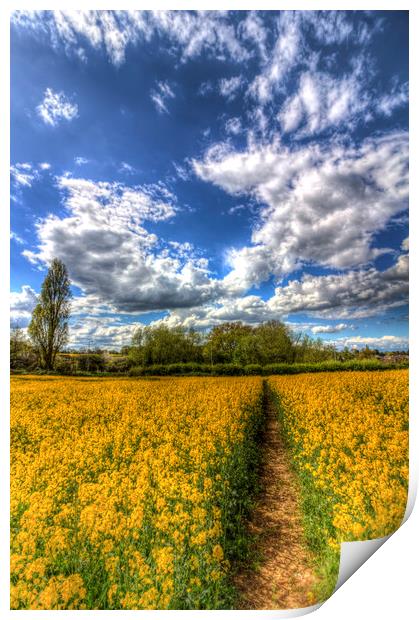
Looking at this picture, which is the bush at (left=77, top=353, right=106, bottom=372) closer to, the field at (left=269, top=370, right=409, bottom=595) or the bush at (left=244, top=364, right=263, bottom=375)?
the bush at (left=244, top=364, right=263, bottom=375)

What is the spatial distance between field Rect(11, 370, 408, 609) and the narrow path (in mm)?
163

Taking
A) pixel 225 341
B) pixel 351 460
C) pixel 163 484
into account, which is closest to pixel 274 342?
pixel 225 341

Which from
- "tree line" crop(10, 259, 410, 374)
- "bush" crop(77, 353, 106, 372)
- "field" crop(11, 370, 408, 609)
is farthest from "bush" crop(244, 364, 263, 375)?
"bush" crop(77, 353, 106, 372)

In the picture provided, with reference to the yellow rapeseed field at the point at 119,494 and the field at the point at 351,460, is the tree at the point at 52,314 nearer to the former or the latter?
the yellow rapeseed field at the point at 119,494

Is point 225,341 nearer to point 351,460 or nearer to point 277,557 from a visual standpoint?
point 351,460

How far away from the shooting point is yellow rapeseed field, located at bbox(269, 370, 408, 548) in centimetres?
371

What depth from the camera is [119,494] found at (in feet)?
12.0

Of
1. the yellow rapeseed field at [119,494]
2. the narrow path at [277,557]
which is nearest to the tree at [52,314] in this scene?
the yellow rapeseed field at [119,494]

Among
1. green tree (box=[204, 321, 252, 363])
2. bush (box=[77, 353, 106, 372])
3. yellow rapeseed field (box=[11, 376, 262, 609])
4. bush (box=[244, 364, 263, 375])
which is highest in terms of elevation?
green tree (box=[204, 321, 252, 363])

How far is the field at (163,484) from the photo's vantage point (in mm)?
3025

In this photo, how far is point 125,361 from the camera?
16.6ft

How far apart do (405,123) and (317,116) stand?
113cm

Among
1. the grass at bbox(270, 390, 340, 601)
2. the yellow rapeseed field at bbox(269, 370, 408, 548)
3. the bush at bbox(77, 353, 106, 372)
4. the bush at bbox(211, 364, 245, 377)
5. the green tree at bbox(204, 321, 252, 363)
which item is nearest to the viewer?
the grass at bbox(270, 390, 340, 601)

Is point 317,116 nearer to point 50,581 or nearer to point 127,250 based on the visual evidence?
point 127,250
